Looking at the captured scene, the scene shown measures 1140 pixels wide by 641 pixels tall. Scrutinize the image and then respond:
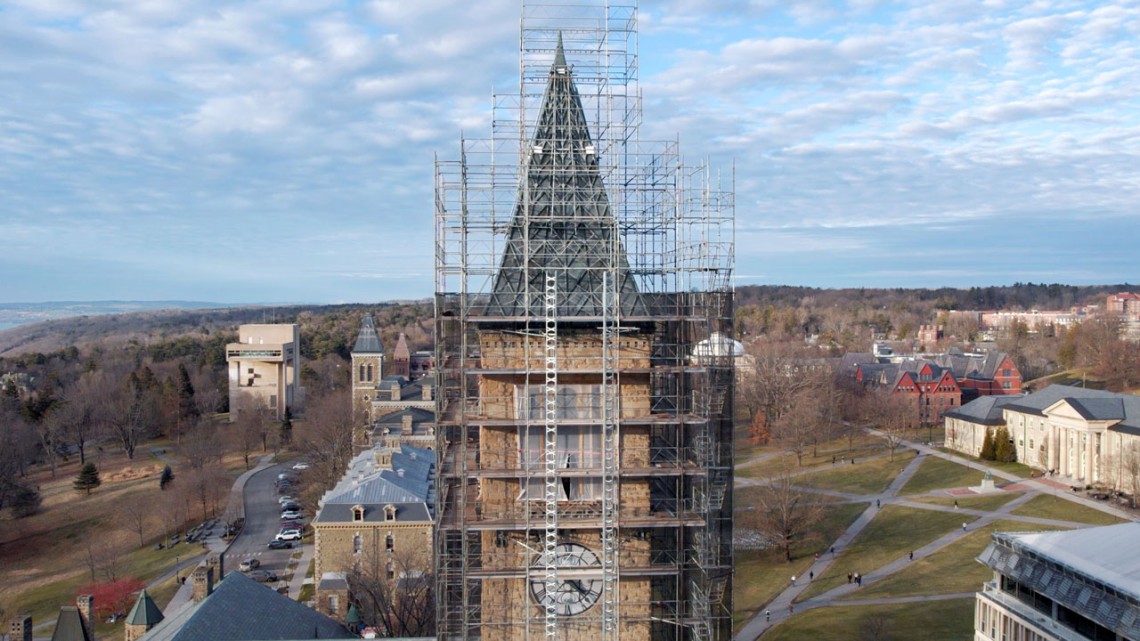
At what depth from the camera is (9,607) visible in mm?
46594

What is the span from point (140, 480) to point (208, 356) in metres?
57.6

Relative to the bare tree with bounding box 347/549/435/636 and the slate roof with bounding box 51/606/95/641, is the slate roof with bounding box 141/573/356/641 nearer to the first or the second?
the slate roof with bounding box 51/606/95/641

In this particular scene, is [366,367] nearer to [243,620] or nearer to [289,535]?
[289,535]

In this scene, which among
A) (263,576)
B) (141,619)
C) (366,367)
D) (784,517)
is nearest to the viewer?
(141,619)

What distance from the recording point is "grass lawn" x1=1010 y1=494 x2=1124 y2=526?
176 feet

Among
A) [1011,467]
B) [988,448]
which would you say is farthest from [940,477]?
[988,448]

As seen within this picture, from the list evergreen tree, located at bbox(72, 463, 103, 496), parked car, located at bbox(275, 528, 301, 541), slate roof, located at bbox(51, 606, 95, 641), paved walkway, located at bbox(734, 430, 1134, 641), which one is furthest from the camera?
evergreen tree, located at bbox(72, 463, 103, 496)

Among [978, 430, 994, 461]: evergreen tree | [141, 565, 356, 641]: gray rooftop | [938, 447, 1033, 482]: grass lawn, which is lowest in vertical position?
[938, 447, 1033, 482]: grass lawn

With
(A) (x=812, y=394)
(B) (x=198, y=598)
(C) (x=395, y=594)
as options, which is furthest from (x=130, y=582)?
(A) (x=812, y=394)

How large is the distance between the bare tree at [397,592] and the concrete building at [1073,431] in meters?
44.9

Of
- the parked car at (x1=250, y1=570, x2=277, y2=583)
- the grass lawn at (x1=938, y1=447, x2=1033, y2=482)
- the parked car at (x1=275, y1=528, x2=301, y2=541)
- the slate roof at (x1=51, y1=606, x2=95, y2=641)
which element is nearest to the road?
the parked car at (x1=275, y1=528, x2=301, y2=541)

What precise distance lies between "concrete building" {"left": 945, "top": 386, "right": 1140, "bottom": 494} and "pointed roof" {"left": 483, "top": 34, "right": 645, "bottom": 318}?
4999 centimetres

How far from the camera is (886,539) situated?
5359 centimetres

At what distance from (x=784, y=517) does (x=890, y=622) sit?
12.2 meters
